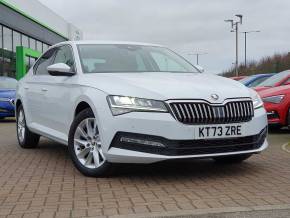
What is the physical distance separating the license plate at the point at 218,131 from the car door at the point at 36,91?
2816 mm

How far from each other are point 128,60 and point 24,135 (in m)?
2.65

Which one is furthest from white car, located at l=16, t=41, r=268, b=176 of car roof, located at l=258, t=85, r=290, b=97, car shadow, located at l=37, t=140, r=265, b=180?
car roof, located at l=258, t=85, r=290, b=97

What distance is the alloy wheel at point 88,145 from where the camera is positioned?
5700mm

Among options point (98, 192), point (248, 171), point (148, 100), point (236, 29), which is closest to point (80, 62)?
point (148, 100)

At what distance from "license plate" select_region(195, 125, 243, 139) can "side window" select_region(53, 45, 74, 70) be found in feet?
6.69

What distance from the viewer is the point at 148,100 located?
17.4ft

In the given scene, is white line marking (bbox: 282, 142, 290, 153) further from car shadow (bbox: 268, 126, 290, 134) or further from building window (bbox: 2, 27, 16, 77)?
building window (bbox: 2, 27, 16, 77)

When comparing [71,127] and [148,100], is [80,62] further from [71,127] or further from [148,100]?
[148,100]

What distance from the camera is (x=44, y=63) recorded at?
8008 millimetres

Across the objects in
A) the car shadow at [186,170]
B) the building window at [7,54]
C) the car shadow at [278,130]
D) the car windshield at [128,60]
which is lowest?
the car shadow at [278,130]

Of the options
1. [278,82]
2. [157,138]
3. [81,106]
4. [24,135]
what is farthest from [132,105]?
[278,82]

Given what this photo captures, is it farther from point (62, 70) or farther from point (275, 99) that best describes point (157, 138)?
point (275, 99)

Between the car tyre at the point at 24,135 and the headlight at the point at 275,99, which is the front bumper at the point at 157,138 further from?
the headlight at the point at 275,99

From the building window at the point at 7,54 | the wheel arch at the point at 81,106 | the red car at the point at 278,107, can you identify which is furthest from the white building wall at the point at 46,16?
the wheel arch at the point at 81,106
